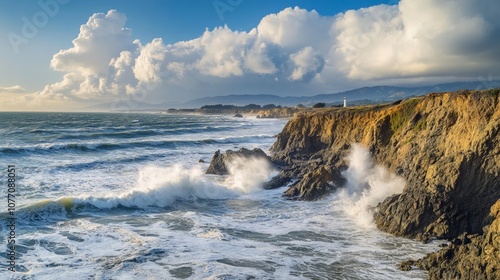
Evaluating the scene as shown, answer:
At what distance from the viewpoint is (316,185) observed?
2234 centimetres

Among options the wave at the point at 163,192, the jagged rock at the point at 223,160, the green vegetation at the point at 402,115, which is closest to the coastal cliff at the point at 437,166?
the green vegetation at the point at 402,115

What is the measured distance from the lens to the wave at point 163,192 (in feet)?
63.6

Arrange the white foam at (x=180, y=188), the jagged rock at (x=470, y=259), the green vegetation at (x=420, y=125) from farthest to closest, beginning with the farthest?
the green vegetation at (x=420, y=125) → the white foam at (x=180, y=188) → the jagged rock at (x=470, y=259)

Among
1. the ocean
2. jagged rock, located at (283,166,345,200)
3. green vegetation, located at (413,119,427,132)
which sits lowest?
the ocean

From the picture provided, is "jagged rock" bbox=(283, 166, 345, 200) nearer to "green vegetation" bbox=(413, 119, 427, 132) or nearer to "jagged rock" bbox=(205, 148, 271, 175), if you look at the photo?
"green vegetation" bbox=(413, 119, 427, 132)

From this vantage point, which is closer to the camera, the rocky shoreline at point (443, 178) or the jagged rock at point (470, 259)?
the jagged rock at point (470, 259)

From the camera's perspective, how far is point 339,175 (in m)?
24.4

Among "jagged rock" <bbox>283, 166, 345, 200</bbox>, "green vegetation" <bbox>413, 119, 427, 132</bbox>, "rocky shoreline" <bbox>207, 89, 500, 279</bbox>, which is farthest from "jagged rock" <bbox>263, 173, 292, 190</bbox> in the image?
"green vegetation" <bbox>413, 119, 427, 132</bbox>

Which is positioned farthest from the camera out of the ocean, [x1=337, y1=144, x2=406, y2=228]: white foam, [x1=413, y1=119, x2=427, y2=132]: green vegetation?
[x1=413, y1=119, x2=427, y2=132]: green vegetation

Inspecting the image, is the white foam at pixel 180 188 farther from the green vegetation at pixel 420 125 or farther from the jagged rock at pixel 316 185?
the green vegetation at pixel 420 125

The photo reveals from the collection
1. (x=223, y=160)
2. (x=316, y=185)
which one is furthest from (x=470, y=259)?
(x=223, y=160)

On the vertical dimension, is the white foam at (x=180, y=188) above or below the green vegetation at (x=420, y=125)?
below

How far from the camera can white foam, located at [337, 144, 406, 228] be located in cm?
1872

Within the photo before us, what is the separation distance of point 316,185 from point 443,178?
768cm
